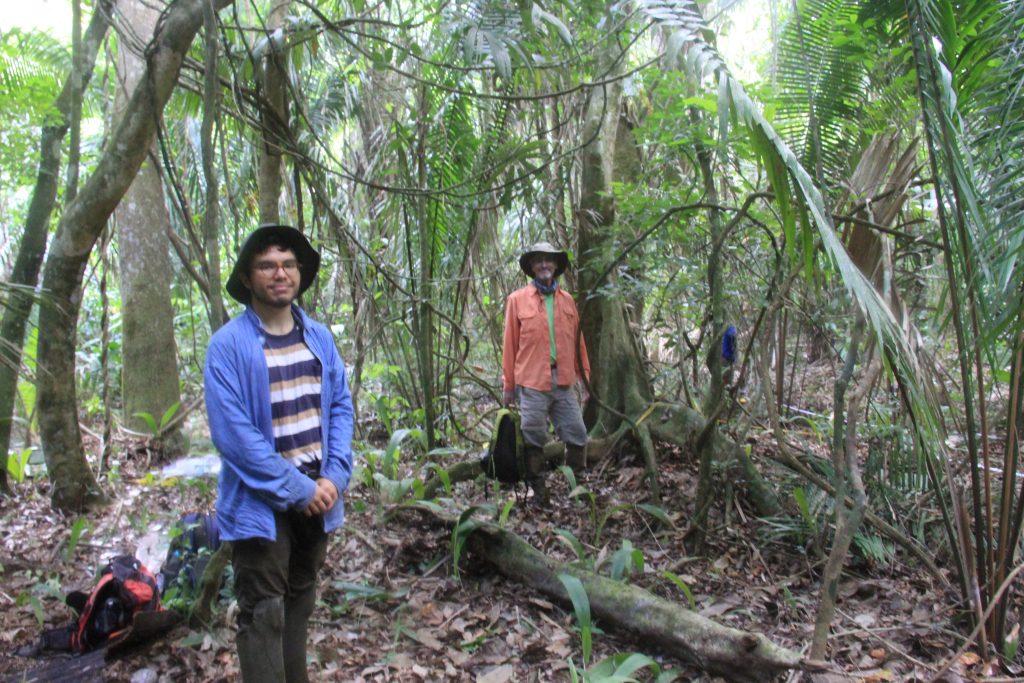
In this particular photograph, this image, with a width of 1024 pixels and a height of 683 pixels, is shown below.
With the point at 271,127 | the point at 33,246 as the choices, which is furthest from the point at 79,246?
the point at 271,127

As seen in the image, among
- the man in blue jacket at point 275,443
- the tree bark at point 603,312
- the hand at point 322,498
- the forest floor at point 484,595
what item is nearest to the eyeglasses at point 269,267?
the man in blue jacket at point 275,443

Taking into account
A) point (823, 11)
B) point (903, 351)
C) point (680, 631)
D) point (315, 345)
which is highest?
point (823, 11)

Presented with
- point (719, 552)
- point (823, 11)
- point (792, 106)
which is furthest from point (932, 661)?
point (823, 11)

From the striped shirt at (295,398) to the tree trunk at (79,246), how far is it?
5.11 ft

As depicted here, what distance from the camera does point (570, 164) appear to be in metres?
5.74

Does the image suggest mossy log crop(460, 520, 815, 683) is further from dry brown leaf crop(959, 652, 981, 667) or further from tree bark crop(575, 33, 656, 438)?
tree bark crop(575, 33, 656, 438)

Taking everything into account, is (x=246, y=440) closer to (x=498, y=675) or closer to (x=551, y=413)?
(x=498, y=675)

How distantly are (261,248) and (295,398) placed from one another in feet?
1.71

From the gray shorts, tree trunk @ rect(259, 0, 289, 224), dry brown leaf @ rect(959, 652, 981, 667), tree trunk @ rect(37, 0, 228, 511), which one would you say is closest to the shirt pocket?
the gray shorts

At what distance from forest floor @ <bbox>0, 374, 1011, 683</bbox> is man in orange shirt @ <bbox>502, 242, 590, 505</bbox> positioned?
0.45 metres

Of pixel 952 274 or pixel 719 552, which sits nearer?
pixel 952 274

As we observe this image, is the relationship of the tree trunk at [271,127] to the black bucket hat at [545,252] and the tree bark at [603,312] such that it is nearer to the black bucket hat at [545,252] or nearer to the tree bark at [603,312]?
the black bucket hat at [545,252]

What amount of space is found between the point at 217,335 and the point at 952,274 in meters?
2.66

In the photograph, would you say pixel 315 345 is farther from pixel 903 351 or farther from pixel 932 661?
pixel 932 661
